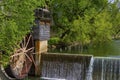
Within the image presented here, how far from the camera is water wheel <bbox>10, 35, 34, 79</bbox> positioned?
13130 millimetres

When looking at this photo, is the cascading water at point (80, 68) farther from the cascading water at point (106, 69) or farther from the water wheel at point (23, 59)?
the water wheel at point (23, 59)

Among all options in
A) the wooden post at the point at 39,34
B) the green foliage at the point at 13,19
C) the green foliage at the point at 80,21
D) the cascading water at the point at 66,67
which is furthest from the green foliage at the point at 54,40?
the green foliage at the point at 13,19

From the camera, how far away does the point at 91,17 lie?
23078mm

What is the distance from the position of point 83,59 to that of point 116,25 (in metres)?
15.9

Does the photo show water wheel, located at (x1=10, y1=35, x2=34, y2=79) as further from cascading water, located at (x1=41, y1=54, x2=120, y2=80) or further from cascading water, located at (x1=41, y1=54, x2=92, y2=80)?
cascading water, located at (x1=41, y1=54, x2=120, y2=80)

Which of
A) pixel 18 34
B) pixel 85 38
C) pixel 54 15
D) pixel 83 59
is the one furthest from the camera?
pixel 54 15

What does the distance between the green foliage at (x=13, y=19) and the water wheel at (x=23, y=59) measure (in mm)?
3074

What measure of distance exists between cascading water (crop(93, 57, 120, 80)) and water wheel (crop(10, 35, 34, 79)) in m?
3.24

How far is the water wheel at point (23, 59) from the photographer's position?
13130 millimetres

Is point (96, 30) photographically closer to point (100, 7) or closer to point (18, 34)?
point (100, 7)

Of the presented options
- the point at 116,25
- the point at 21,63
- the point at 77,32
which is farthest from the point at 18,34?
the point at 116,25

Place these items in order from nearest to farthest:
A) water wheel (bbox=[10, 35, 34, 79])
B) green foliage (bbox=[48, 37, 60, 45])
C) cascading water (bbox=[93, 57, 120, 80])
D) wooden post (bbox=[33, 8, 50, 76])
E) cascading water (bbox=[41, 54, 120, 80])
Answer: water wheel (bbox=[10, 35, 34, 79])
cascading water (bbox=[93, 57, 120, 80])
cascading water (bbox=[41, 54, 120, 80])
wooden post (bbox=[33, 8, 50, 76])
green foliage (bbox=[48, 37, 60, 45])

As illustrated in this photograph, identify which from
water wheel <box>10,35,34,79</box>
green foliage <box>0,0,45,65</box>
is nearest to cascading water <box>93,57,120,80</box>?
water wheel <box>10,35,34,79</box>

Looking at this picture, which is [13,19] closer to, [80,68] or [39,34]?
[39,34]
